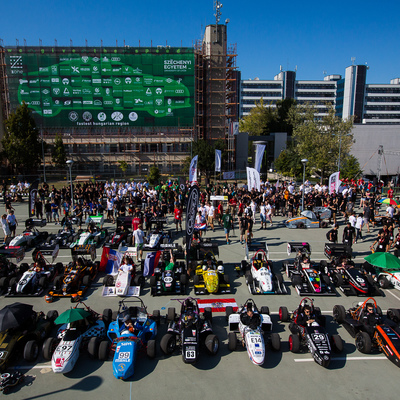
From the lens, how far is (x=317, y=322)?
8969 millimetres

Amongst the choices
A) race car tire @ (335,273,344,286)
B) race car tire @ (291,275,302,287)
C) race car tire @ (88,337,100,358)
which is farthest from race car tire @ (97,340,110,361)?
race car tire @ (335,273,344,286)

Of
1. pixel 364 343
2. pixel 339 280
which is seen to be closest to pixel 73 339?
pixel 364 343

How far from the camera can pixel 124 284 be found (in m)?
11.5

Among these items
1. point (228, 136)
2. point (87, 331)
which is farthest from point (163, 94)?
point (87, 331)

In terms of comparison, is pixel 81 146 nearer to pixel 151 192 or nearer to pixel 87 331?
pixel 151 192

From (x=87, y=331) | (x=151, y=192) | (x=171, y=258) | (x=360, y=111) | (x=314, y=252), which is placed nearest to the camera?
(x=87, y=331)

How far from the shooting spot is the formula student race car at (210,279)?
37.8 feet

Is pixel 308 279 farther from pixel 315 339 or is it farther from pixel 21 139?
pixel 21 139

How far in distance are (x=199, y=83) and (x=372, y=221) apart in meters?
37.5

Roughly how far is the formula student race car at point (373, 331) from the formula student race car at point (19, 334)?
26.8ft

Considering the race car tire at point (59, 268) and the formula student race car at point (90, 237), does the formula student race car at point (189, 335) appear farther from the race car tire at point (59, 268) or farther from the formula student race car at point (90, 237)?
the formula student race car at point (90, 237)

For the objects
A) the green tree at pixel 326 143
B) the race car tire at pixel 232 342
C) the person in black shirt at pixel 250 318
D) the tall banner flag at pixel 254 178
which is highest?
the green tree at pixel 326 143

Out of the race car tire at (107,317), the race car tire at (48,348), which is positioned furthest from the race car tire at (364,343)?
the race car tire at (48,348)

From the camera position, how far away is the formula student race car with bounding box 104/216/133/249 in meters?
16.0
